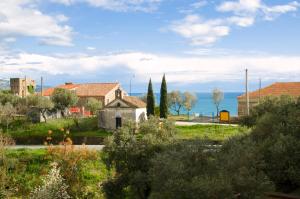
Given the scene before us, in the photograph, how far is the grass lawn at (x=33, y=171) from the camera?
111 feet

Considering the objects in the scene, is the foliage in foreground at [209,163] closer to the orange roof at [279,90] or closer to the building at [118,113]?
the building at [118,113]

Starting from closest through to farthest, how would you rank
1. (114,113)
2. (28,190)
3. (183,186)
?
(183,186) < (28,190) < (114,113)

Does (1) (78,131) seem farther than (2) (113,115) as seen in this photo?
No

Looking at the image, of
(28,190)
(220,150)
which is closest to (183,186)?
(220,150)

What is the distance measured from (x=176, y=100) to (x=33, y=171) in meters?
56.0

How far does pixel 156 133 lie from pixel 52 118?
38.6m

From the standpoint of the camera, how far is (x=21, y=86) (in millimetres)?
97062

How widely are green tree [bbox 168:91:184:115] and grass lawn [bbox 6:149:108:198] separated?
52.7 metres

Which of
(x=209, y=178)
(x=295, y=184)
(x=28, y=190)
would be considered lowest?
(x=28, y=190)

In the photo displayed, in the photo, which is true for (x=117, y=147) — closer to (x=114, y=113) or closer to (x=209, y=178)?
(x=209, y=178)

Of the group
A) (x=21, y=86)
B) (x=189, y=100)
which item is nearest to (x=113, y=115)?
(x=189, y=100)

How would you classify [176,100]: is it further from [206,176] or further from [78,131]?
[206,176]

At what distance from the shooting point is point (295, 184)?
20.9 metres

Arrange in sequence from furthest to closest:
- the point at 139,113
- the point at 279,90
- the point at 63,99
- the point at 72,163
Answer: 1. the point at 279,90
2. the point at 63,99
3. the point at 139,113
4. the point at 72,163
